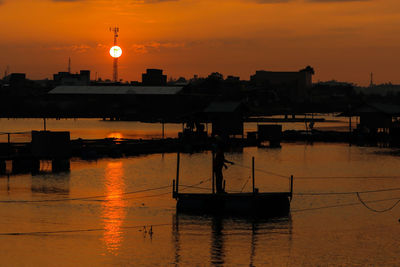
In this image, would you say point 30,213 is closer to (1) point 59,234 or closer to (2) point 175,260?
(1) point 59,234

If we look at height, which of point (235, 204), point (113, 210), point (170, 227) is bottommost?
point (170, 227)

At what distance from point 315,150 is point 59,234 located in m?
66.8

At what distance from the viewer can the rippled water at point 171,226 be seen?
2897cm

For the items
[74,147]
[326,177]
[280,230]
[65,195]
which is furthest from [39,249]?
[74,147]

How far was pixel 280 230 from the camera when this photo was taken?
34625mm

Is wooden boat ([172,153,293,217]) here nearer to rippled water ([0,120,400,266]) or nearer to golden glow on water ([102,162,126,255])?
rippled water ([0,120,400,266])

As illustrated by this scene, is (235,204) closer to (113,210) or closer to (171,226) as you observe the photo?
(171,226)

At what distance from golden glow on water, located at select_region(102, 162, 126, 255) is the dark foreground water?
0.16ft

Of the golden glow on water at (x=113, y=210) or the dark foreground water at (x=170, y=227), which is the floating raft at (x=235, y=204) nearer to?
the dark foreground water at (x=170, y=227)

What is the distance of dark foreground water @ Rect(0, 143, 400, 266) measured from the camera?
29.0m

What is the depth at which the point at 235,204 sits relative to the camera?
120 ft

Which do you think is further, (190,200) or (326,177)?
(326,177)

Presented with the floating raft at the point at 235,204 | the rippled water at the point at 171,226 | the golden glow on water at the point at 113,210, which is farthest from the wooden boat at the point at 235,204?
the golden glow on water at the point at 113,210

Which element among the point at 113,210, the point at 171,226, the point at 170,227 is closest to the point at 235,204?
the point at 171,226
